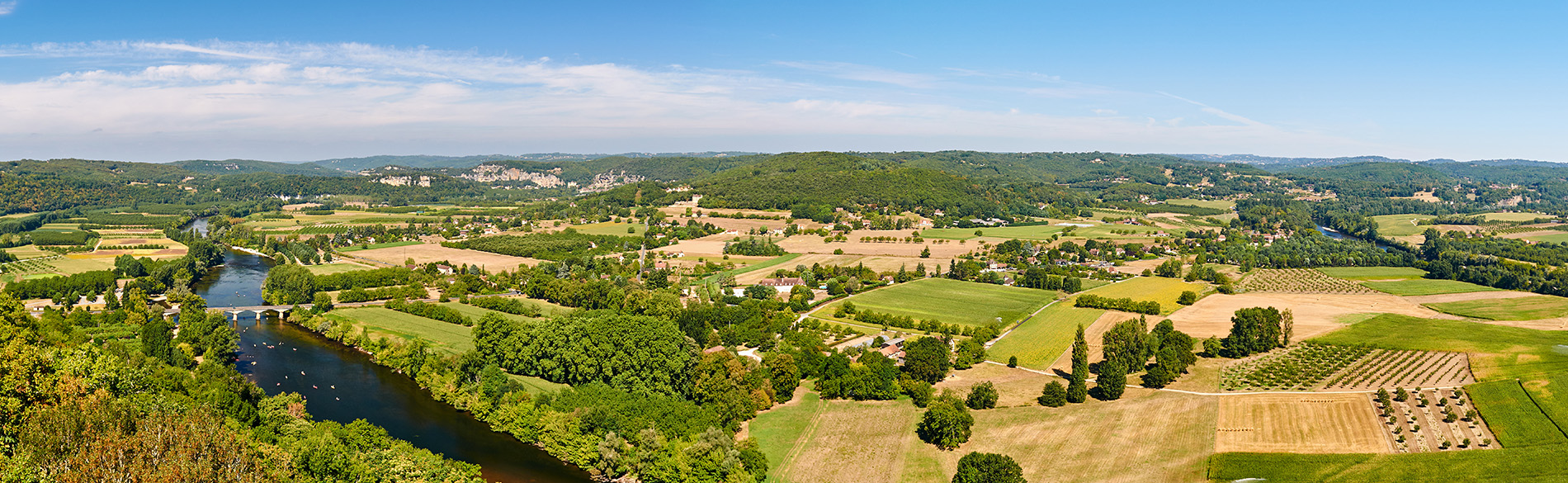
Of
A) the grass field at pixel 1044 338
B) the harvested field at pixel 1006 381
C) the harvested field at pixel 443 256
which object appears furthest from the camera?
the harvested field at pixel 443 256

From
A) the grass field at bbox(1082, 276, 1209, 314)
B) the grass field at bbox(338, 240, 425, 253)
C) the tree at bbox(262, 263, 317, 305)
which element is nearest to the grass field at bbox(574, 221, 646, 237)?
the grass field at bbox(338, 240, 425, 253)

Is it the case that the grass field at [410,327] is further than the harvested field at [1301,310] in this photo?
No

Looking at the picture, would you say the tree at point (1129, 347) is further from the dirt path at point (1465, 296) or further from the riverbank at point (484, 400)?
the dirt path at point (1465, 296)

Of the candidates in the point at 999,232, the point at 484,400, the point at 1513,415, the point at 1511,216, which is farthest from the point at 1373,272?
the point at 484,400

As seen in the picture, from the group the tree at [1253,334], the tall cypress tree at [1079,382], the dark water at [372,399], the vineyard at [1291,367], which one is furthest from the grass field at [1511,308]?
the dark water at [372,399]

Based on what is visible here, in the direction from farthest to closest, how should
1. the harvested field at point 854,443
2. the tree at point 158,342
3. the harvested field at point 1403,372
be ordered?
1. the tree at point 158,342
2. the harvested field at point 1403,372
3. the harvested field at point 854,443

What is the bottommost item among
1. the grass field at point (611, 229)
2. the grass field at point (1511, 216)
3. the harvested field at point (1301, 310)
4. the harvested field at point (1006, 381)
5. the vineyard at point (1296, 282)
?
the harvested field at point (1006, 381)

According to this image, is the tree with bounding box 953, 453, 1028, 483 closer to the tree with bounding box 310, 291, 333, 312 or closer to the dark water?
the dark water
